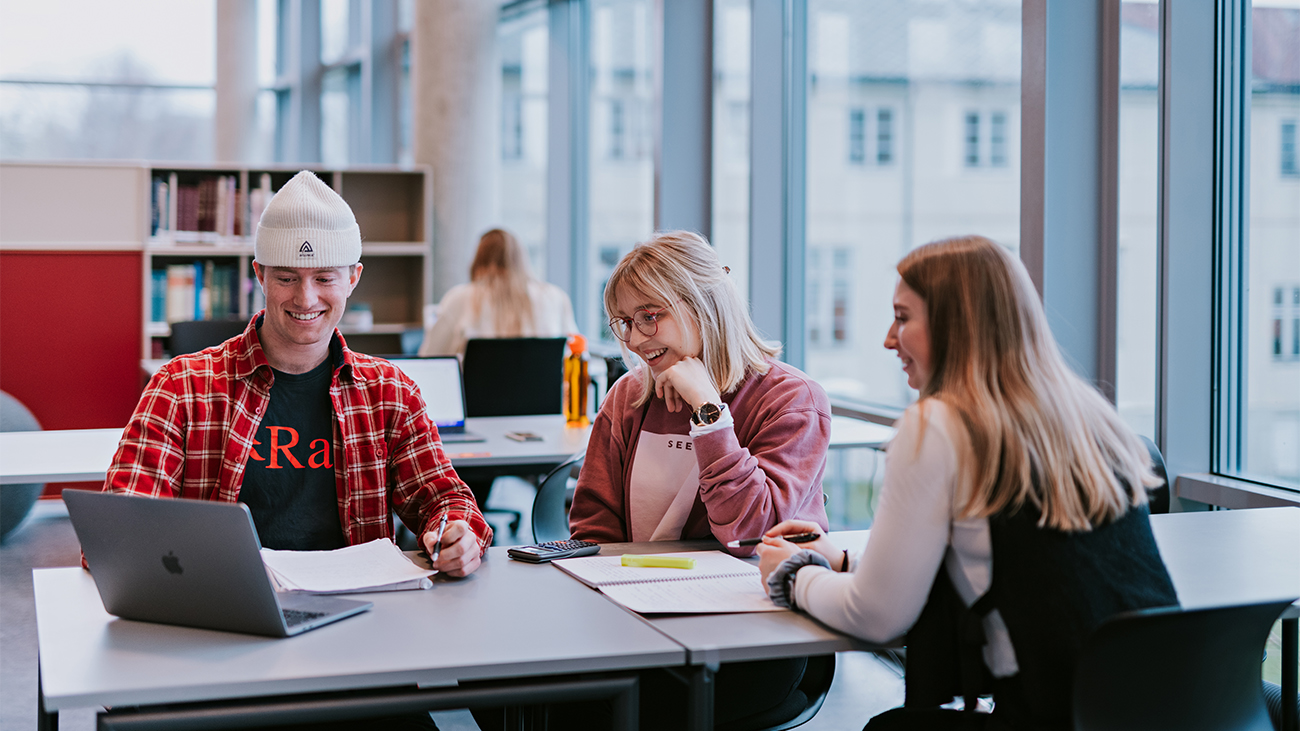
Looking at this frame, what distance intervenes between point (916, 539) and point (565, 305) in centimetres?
408

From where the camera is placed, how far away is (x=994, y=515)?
1.34 metres

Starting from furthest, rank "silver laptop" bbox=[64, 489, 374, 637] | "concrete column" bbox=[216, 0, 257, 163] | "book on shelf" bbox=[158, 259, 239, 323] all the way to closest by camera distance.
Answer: "concrete column" bbox=[216, 0, 257, 163] → "book on shelf" bbox=[158, 259, 239, 323] → "silver laptop" bbox=[64, 489, 374, 637]

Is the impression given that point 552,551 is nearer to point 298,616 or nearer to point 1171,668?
point 298,616

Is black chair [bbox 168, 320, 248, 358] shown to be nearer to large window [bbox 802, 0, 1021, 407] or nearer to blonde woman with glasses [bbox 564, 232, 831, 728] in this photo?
large window [bbox 802, 0, 1021, 407]

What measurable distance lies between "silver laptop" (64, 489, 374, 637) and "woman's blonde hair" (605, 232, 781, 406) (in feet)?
2.78

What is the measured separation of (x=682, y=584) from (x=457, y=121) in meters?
5.54

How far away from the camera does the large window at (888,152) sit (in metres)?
3.51

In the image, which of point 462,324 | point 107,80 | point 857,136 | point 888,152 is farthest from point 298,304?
point 107,80

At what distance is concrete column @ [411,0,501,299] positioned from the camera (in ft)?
21.8

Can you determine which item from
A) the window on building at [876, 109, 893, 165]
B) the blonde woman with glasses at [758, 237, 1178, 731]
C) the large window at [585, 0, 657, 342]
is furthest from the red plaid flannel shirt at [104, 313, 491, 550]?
the large window at [585, 0, 657, 342]

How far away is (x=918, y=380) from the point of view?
1517mm

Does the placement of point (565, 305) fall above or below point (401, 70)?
below

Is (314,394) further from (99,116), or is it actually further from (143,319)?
(99,116)

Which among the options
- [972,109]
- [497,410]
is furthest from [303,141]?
[972,109]
